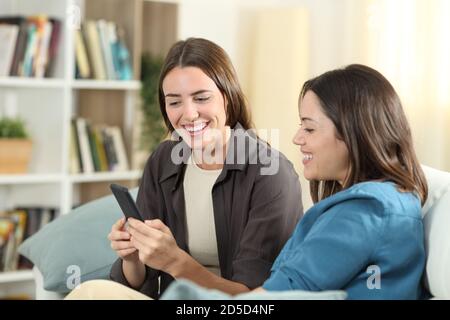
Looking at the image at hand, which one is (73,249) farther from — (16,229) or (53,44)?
(53,44)

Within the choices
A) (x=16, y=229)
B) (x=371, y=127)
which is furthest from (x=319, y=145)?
(x=16, y=229)

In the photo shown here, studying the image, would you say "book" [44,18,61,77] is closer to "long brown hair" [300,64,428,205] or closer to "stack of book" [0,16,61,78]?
"stack of book" [0,16,61,78]

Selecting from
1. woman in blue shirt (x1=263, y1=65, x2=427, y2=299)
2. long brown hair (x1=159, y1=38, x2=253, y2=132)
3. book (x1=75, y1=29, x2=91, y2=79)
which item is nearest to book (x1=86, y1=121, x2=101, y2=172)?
book (x1=75, y1=29, x2=91, y2=79)

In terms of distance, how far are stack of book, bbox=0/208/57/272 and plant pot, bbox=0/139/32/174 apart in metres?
0.20

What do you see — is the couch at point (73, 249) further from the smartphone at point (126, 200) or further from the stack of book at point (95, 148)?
the stack of book at point (95, 148)

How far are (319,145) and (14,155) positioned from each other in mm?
2070

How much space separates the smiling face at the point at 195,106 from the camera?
5.64ft

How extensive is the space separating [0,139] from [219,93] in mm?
1682

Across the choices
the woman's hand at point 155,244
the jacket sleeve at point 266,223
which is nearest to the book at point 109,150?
the jacket sleeve at point 266,223

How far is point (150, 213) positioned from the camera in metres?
1.85

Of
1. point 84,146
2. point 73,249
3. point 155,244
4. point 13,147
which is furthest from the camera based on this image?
point 84,146

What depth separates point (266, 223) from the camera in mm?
1613

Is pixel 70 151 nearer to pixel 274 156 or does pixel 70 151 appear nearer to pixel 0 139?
pixel 0 139
